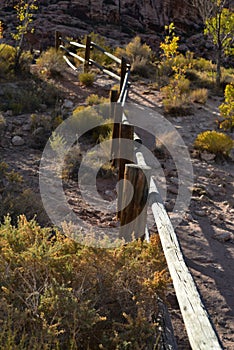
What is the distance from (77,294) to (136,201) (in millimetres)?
1120

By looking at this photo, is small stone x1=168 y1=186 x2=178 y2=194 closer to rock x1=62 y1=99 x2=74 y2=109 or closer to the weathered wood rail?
the weathered wood rail

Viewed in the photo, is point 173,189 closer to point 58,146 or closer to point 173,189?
point 173,189

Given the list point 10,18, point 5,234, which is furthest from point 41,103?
point 10,18

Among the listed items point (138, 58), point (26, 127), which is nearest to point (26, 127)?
point (26, 127)

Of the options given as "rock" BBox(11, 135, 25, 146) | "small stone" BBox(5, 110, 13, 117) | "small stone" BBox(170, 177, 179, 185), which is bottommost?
"small stone" BBox(170, 177, 179, 185)

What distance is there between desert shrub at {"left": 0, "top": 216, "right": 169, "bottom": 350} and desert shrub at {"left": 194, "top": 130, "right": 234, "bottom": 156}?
4.85 meters

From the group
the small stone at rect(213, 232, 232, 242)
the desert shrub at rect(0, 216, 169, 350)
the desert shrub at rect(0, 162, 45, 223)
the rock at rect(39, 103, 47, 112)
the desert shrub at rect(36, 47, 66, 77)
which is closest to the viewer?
the desert shrub at rect(0, 216, 169, 350)

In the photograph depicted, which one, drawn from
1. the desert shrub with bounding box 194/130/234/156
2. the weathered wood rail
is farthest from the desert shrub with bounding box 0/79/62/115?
the weathered wood rail

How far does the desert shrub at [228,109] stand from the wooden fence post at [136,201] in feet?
19.6

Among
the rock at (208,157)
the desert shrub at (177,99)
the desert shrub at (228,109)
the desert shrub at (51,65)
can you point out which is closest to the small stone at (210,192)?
the rock at (208,157)

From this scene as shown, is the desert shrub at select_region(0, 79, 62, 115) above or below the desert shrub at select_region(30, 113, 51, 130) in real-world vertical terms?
above

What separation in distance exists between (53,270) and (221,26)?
41.6ft

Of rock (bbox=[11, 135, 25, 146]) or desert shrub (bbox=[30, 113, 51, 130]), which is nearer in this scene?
rock (bbox=[11, 135, 25, 146])

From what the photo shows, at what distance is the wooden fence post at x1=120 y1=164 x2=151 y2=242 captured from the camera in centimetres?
330
